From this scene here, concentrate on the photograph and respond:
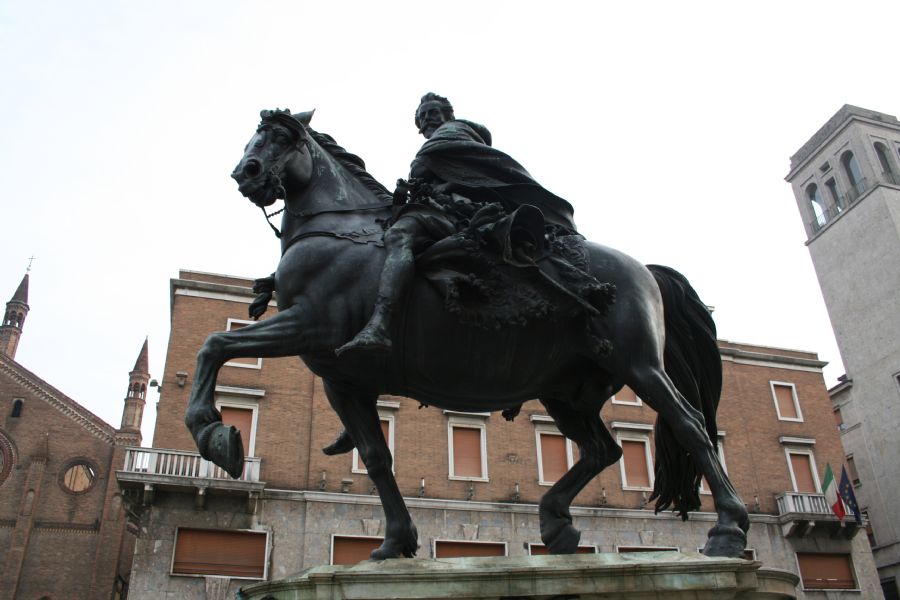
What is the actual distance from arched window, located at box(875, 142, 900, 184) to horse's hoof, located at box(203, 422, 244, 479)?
44787 millimetres

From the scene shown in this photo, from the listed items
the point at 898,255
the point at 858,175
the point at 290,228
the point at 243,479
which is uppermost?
the point at 858,175

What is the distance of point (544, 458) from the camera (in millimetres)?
28047

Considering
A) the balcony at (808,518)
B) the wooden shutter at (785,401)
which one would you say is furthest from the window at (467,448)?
the wooden shutter at (785,401)

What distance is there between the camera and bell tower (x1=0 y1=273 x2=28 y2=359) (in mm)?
63031

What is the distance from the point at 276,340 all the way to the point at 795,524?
94.1 feet

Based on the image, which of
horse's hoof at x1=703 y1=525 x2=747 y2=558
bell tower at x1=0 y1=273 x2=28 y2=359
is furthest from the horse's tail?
bell tower at x1=0 y1=273 x2=28 y2=359

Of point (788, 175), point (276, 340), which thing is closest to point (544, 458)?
point (276, 340)

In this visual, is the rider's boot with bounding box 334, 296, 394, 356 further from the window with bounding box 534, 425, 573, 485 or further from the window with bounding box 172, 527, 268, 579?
the window with bounding box 534, 425, 573, 485

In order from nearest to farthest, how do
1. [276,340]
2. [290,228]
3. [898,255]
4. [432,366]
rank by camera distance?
[276,340] < [432,366] < [290,228] < [898,255]

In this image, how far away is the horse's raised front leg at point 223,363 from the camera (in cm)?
416

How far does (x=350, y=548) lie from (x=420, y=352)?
21295mm

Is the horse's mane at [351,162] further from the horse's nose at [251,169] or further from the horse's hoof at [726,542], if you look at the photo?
the horse's hoof at [726,542]

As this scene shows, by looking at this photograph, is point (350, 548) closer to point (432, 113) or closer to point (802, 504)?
point (802, 504)

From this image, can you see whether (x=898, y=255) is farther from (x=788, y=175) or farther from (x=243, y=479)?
(x=243, y=479)
